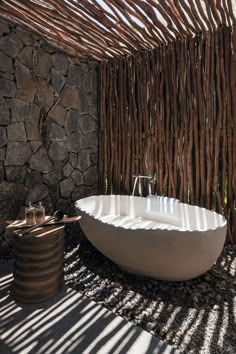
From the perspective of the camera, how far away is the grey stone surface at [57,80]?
293 cm

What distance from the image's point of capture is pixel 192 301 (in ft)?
5.98

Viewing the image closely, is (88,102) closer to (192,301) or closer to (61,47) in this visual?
(61,47)

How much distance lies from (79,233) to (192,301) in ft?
5.61

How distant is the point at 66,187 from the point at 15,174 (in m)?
0.71

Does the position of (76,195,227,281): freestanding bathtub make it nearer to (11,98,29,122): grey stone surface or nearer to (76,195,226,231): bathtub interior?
(76,195,226,231): bathtub interior

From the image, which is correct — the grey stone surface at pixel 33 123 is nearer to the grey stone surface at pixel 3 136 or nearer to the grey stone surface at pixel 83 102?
the grey stone surface at pixel 3 136

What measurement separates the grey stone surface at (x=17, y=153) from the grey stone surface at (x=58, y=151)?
295 millimetres

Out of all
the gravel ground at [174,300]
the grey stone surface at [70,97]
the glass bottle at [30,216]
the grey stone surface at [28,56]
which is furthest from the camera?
the grey stone surface at [70,97]

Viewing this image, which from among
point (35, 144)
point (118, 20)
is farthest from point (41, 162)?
point (118, 20)

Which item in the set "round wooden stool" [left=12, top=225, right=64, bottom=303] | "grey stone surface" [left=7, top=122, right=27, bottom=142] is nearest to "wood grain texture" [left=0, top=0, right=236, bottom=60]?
"grey stone surface" [left=7, top=122, right=27, bottom=142]

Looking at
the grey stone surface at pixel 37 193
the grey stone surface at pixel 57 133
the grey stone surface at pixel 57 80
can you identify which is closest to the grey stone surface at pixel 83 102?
the grey stone surface at pixel 57 80

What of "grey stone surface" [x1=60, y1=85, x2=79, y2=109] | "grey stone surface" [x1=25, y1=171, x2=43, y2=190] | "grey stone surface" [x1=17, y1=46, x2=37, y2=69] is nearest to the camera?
"grey stone surface" [x1=17, y1=46, x2=37, y2=69]

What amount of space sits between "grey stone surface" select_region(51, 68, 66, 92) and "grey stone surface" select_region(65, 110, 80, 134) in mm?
313

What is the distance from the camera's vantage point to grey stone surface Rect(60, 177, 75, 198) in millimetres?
3100
